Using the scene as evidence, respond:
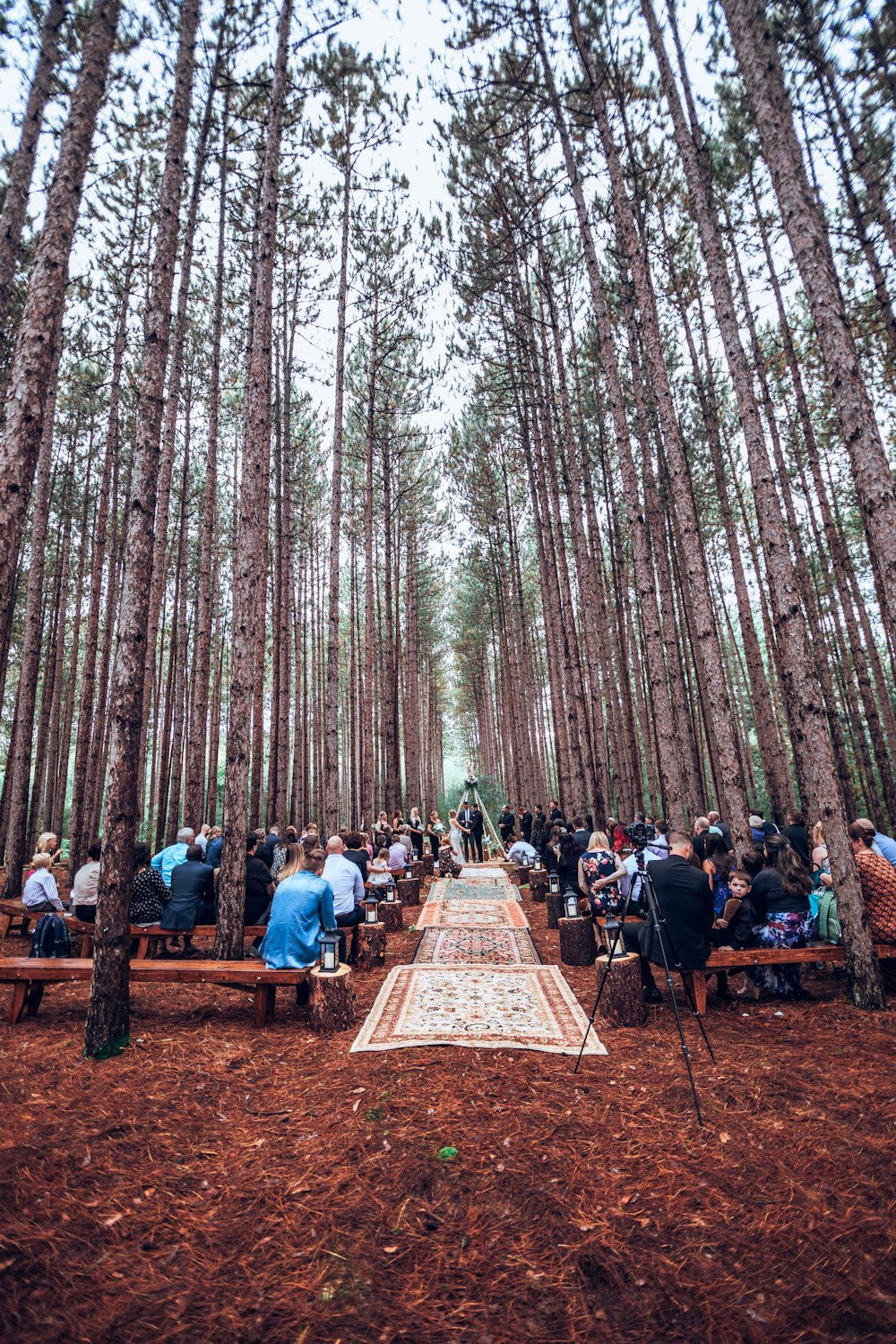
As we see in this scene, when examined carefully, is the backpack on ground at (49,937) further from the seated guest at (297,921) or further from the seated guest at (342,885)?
the seated guest at (342,885)

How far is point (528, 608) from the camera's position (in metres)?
32.6

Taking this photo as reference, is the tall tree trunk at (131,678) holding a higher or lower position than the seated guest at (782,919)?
higher

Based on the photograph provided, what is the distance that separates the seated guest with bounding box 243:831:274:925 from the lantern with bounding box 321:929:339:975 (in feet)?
7.51

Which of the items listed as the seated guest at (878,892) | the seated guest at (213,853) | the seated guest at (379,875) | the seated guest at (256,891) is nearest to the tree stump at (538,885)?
the seated guest at (379,875)

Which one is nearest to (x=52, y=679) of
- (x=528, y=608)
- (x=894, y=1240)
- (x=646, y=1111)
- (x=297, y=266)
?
(x=297, y=266)

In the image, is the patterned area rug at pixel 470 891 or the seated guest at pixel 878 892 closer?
the seated guest at pixel 878 892

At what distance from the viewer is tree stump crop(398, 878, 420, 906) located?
41.9ft

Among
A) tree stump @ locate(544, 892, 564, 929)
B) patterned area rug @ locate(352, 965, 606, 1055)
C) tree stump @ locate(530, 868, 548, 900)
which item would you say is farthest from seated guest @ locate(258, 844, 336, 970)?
tree stump @ locate(530, 868, 548, 900)

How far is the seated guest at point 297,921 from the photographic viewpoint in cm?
571

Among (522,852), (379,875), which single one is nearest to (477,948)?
(379,875)

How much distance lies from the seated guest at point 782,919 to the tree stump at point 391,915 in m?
5.94

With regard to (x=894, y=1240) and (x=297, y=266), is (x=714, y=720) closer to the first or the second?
(x=894, y=1240)

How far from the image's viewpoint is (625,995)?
17.9 feet

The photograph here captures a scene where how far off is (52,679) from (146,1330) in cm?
1781
